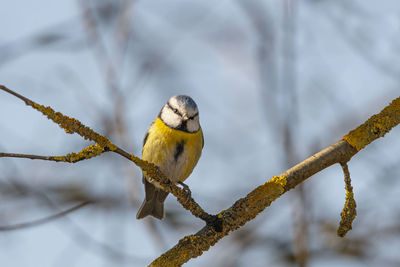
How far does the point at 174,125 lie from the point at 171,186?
1.54 meters

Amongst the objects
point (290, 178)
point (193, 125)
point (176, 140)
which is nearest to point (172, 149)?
point (176, 140)

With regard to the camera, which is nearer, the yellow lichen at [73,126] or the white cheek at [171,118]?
the yellow lichen at [73,126]

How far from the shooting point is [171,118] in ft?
12.6

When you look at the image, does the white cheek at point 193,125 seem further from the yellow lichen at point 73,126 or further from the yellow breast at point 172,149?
the yellow lichen at point 73,126

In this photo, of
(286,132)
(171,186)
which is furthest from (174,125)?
(171,186)

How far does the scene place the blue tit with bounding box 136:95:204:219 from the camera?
368cm

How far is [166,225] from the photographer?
16.8 ft

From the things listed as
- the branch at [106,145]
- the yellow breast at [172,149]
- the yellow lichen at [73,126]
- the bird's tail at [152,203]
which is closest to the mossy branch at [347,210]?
the branch at [106,145]

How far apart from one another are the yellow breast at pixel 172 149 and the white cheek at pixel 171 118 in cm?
4

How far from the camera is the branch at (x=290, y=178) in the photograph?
2.17 m

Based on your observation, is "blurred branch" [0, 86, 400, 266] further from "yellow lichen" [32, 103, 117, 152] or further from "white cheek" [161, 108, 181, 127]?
"white cheek" [161, 108, 181, 127]

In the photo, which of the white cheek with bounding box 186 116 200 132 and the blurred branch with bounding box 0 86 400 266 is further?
the white cheek with bounding box 186 116 200 132

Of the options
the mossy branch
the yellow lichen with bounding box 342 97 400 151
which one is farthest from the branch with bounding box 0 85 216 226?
the yellow lichen with bounding box 342 97 400 151

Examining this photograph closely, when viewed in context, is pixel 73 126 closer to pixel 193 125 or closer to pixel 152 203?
pixel 193 125
